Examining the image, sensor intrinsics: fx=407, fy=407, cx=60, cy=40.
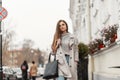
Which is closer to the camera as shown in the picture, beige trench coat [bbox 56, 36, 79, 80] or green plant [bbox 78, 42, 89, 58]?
beige trench coat [bbox 56, 36, 79, 80]

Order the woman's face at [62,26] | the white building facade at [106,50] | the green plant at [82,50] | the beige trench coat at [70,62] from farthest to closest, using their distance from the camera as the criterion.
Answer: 1. the green plant at [82,50]
2. the white building facade at [106,50]
3. the woman's face at [62,26]
4. the beige trench coat at [70,62]

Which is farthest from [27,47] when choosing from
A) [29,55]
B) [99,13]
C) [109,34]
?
[109,34]

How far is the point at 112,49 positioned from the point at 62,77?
91.2 inches

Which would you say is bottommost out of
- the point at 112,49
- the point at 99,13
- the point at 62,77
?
the point at 62,77

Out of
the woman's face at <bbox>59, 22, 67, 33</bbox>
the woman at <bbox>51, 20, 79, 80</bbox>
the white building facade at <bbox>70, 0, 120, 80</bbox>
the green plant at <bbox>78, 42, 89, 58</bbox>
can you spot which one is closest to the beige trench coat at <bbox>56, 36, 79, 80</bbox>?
the woman at <bbox>51, 20, 79, 80</bbox>

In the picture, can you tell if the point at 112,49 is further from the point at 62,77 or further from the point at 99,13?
the point at 99,13

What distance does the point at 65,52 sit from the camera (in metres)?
8.08

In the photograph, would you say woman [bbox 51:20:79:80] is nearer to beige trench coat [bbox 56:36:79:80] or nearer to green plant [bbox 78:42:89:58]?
beige trench coat [bbox 56:36:79:80]

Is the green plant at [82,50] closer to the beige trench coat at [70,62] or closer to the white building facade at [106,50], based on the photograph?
the white building facade at [106,50]

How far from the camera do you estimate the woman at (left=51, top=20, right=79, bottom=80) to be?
315 inches

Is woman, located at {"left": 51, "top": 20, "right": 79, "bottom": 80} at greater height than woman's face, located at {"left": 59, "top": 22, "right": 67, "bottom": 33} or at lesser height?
lesser

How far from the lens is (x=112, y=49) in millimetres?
9961

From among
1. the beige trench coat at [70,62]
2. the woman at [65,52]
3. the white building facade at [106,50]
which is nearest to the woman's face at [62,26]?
the woman at [65,52]

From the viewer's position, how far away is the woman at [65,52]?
8.01 metres
